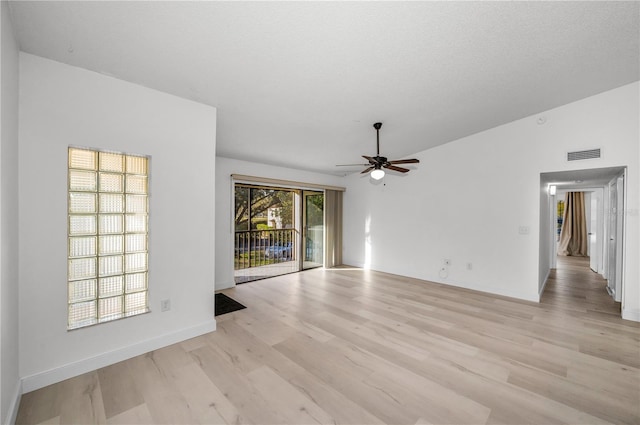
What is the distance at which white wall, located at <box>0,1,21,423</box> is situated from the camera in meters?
A: 1.48

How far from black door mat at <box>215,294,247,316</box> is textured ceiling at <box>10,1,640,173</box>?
242cm

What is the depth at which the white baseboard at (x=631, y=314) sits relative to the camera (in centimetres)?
321

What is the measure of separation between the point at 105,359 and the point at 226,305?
5.15ft

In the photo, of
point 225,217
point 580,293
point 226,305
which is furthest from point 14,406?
point 580,293

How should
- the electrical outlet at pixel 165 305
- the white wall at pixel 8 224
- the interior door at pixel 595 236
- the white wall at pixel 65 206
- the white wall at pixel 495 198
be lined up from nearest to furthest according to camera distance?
1. the white wall at pixel 8 224
2. the white wall at pixel 65 206
3. the electrical outlet at pixel 165 305
4. the white wall at pixel 495 198
5. the interior door at pixel 595 236

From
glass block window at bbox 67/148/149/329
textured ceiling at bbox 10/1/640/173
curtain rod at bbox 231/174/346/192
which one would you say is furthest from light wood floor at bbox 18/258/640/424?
textured ceiling at bbox 10/1/640/173

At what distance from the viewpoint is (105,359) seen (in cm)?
225

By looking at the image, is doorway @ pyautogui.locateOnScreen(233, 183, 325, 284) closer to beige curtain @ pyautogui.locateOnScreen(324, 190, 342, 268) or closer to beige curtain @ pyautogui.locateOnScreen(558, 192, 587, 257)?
beige curtain @ pyautogui.locateOnScreen(324, 190, 342, 268)

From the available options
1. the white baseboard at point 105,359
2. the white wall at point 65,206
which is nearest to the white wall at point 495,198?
the white wall at point 65,206

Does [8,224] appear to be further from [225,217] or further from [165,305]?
[225,217]

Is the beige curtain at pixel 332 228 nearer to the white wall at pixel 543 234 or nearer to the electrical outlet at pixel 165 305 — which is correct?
the white wall at pixel 543 234

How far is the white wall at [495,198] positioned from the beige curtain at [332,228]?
2.67 feet

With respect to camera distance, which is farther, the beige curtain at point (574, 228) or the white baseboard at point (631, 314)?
the beige curtain at point (574, 228)

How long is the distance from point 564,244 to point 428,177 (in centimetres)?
640
